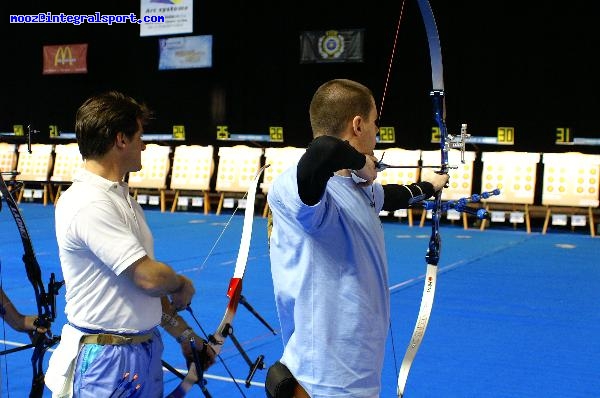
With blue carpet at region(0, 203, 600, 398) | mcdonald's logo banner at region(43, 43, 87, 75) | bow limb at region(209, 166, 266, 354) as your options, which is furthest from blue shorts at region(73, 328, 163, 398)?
mcdonald's logo banner at region(43, 43, 87, 75)

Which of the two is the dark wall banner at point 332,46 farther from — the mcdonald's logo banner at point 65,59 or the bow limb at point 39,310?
the bow limb at point 39,310

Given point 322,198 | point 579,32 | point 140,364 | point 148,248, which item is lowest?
point 140,364

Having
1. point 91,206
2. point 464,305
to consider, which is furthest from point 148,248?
point 464,305

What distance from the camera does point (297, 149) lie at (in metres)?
12.6

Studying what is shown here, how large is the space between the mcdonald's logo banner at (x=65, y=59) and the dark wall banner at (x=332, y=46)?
463 cm

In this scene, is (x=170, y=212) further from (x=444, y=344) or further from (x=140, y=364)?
(x=140, y=364)

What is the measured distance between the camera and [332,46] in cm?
1213

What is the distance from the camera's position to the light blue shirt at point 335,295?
1749mm

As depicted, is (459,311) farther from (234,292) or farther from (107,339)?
(107,339)

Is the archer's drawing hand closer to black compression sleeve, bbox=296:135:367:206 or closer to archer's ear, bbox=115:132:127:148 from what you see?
archer's ear, bbox=115:132:127:148

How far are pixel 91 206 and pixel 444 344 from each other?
119 inches

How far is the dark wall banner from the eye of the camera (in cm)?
1188

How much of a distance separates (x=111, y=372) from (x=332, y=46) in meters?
10.7

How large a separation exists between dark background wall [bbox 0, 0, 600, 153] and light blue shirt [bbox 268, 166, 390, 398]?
31.9ft
